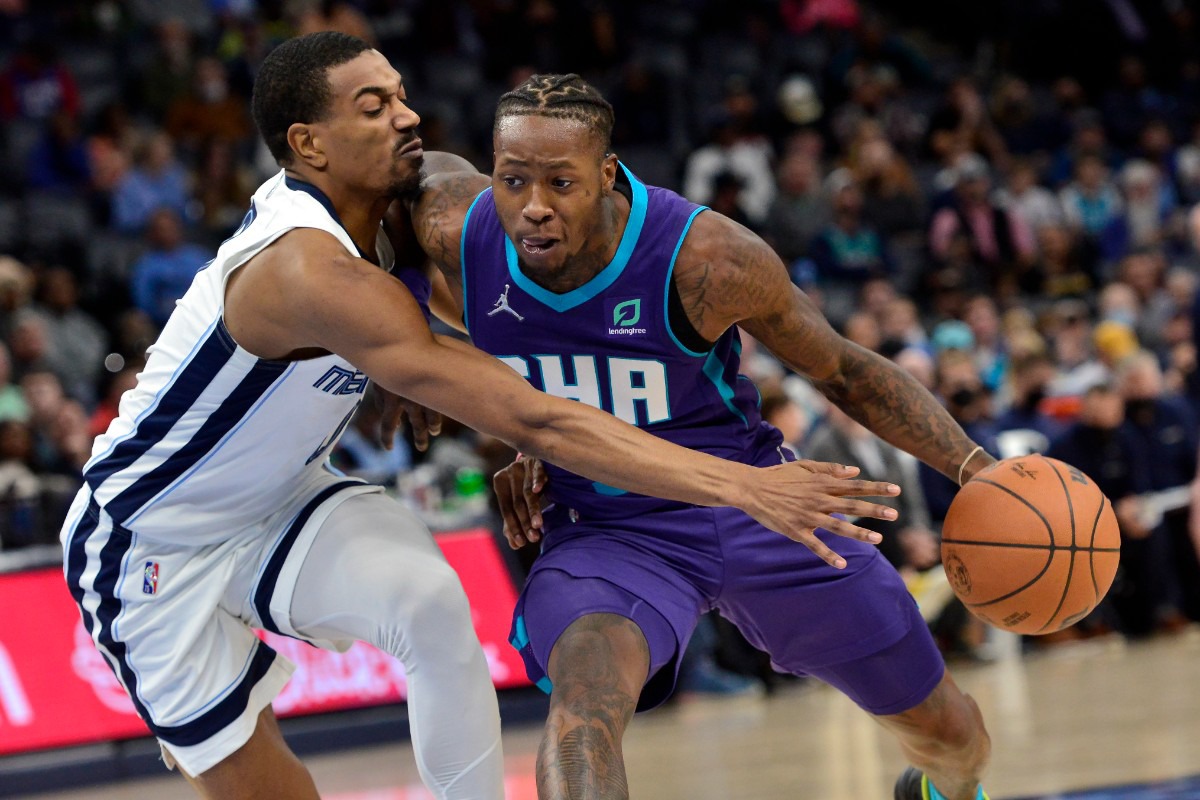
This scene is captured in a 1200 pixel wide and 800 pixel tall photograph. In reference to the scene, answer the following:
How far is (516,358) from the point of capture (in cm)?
394

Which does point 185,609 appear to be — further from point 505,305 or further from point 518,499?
point 505,305

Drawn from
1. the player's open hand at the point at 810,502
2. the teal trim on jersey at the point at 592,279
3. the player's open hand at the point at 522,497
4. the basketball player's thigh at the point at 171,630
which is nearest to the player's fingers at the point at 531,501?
the player's open hand at the point at 522,497

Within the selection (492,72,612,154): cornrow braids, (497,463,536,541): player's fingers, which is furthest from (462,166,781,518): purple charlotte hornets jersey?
(492,72,612,154): cornrow braids

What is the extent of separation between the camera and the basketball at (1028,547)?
12.7 ft

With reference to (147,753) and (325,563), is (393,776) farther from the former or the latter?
(325,563)

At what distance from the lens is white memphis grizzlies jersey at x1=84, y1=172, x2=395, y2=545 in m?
3.77

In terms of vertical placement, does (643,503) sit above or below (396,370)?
below

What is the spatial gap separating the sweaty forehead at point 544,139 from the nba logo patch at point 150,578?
4.62 ft

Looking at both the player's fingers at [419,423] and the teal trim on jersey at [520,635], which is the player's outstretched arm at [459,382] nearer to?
the teal trim on jersey at [520,635]

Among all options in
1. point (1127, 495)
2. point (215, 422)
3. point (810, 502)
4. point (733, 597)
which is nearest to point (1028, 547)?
point (733, 597)

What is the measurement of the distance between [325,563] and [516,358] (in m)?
0.72

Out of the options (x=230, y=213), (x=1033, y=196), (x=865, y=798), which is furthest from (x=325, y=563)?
(x=1033, y=196)

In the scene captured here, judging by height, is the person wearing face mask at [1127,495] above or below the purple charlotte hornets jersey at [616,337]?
below

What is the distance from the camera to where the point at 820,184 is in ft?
44.6
